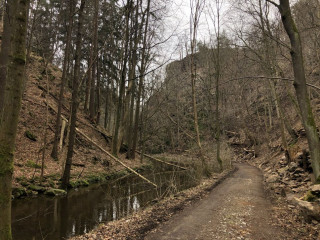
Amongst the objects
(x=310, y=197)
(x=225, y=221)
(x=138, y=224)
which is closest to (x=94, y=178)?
(x=138, y=224)

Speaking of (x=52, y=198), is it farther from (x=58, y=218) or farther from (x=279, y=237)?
(x=279, y=237)

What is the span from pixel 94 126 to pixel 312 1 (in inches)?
720

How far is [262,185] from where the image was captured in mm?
10469

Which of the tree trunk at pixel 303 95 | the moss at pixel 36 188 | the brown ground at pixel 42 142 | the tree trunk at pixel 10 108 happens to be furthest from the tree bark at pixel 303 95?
the moss at pixel 36 188

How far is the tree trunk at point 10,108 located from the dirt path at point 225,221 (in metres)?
2.84

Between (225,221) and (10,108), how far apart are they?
5.28 m

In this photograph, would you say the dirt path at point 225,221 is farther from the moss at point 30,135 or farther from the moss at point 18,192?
the moss at point 30,135

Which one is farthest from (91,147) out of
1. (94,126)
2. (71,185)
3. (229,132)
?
(229,132)

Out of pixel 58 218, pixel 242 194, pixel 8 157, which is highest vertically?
pixel 8 157

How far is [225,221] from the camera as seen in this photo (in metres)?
5.69

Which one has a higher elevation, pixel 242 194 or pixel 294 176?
pixel 294 176

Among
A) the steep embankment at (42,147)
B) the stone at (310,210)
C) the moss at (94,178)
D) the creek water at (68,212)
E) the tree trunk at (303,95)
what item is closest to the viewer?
the stone at (310,210)

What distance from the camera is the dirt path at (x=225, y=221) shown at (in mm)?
4883

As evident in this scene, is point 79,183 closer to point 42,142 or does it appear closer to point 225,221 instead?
point 42,142
